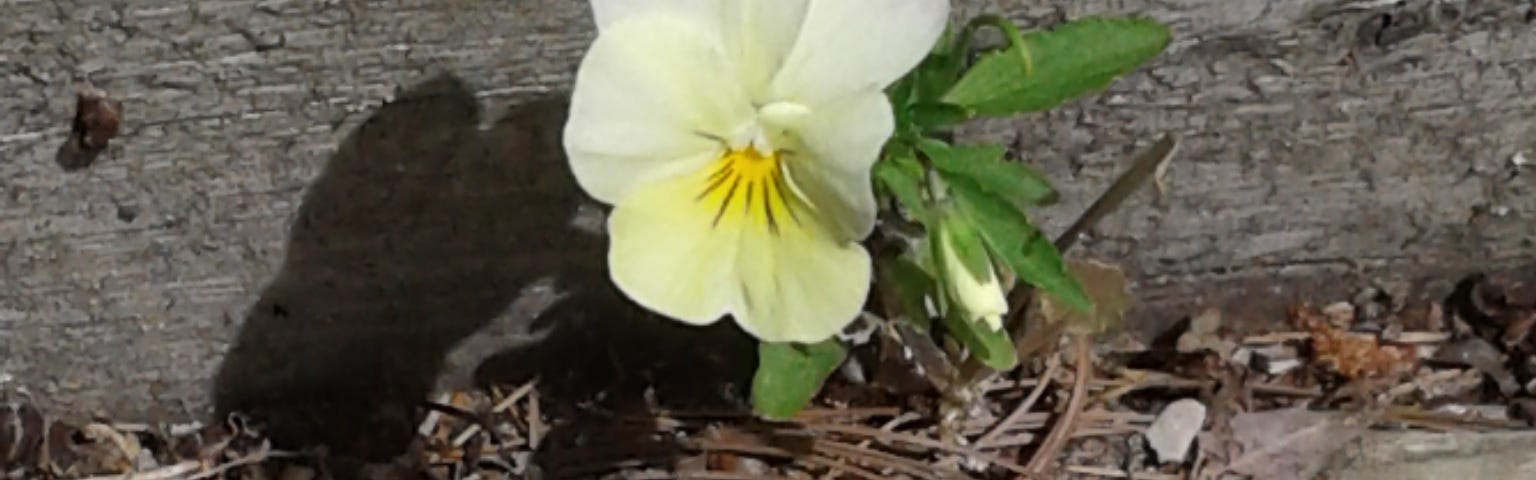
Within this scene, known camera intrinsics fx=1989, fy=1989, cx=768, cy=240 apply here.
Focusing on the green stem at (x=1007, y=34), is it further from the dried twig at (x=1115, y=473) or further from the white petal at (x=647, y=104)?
the dried twig at (x=1115, y=473)

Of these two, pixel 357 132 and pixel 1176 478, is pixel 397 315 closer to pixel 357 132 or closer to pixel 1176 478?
pixel 357 132

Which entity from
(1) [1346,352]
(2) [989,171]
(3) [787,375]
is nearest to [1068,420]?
(1) [1346,352]

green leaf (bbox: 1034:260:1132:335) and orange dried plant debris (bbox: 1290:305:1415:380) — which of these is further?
orange dried plant debris (bbox: 1290:305:1415:380)

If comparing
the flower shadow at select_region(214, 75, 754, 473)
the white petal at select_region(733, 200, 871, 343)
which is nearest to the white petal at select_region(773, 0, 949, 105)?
the white petal at select_region(733, 200, 871, 343)

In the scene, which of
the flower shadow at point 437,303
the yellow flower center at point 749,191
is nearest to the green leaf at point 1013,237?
the yellow flower center at point 749,191

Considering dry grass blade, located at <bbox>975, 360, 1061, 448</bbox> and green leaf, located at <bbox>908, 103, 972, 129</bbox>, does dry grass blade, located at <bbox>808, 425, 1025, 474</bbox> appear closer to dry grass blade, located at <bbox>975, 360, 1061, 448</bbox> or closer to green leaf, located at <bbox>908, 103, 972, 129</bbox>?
dry grass blade, located at <bbox>975, 360, 1061, 448</bbox>

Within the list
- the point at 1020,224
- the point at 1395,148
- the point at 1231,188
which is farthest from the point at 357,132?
the point at 1395,148
